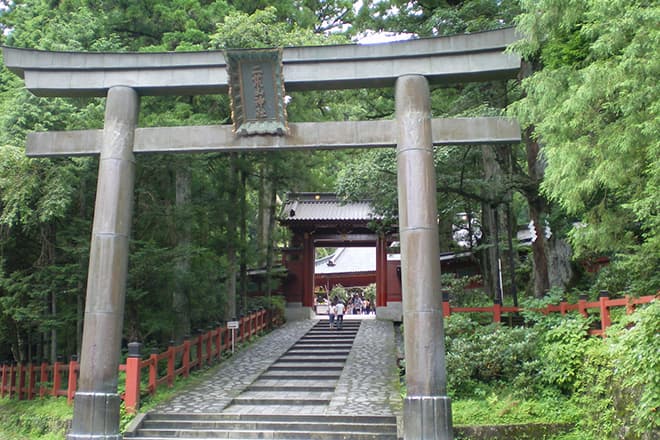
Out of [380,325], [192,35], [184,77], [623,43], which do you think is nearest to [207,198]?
[192,35]

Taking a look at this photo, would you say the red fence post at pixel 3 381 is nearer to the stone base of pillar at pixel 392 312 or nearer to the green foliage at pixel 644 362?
the green foliage at pixel 644 362

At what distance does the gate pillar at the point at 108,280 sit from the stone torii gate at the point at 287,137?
14 millimetres

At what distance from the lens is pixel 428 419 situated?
7680 mm

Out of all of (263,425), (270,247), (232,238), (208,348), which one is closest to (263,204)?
(270,247)

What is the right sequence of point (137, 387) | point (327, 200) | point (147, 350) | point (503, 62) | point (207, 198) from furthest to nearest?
point (327, 200) < point (207, 198) < point (147, 350) < point (137, 387) < point (503, 62)

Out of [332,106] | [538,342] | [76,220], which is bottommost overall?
[538,342]

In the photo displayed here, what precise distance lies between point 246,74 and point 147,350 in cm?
668

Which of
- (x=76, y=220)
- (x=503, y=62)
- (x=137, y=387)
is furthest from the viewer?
(x=76, y=220)

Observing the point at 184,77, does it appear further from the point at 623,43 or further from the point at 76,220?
the point at 623,43

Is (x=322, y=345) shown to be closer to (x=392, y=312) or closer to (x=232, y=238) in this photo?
(x=232, y=238)

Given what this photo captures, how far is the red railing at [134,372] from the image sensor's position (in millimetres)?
9734

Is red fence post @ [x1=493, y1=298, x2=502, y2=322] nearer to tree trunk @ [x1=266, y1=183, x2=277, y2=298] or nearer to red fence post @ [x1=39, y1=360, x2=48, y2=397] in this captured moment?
red fence post @ [x1=39, y1=360, x2=48, y2=397]

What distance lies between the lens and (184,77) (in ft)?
30.6

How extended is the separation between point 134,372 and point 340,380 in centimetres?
393
